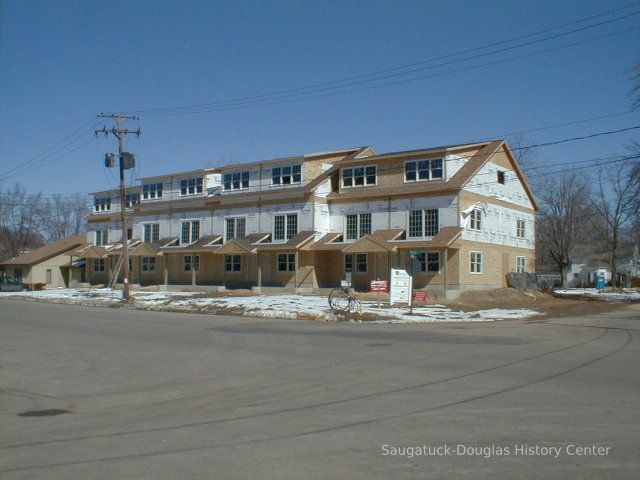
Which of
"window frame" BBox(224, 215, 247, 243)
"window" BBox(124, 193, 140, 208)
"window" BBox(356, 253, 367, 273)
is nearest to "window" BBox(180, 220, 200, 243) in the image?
"window frame" BBox(224, 215, 247, 243)

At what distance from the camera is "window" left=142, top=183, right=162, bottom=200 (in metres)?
58.6

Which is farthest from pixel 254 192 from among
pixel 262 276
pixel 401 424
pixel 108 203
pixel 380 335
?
pixel 401 424

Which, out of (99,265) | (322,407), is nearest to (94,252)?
(99,265)

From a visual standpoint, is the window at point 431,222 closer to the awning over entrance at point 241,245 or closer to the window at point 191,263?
the awning over entrance at point 241,245

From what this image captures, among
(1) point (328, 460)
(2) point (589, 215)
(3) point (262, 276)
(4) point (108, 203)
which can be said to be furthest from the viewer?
(2) point (589, 215)

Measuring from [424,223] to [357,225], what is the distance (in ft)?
17.2

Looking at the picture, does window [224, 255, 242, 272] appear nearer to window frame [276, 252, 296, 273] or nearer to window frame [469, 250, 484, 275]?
window frame [276, 252, 296, 273]

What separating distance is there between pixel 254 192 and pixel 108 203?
2376 centimetres

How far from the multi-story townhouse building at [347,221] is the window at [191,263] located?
0.09 m

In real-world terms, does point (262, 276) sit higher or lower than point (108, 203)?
lower

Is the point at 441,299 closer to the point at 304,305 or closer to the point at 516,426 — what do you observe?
the point at 304,305

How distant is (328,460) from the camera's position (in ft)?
22.5

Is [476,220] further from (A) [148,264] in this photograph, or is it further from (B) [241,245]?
(A) [148,264]

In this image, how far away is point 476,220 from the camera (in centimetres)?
4284
